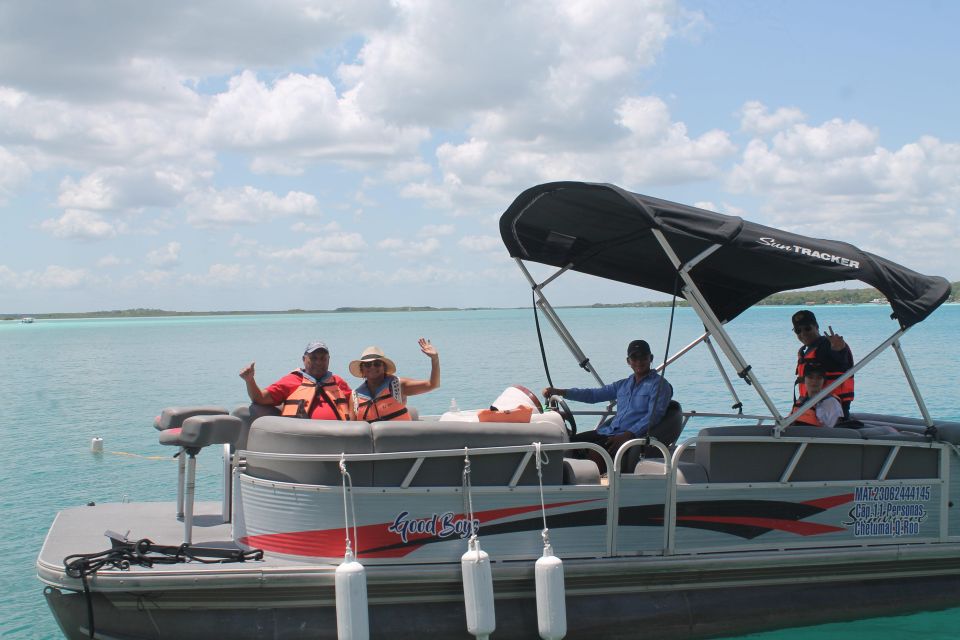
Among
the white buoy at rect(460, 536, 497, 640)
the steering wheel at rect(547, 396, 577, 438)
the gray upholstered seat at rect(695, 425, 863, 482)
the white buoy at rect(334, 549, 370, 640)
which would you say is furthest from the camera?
the steering wheel at rect(547, 396, 577, 438)

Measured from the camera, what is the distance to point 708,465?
5438 mm

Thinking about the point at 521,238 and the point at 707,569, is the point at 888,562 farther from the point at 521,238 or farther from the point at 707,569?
the point at 521,238

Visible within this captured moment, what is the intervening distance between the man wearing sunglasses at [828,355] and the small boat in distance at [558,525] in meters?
0.28

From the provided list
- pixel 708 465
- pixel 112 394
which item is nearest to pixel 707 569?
pixel 708 465

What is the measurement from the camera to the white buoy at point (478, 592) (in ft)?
15.4

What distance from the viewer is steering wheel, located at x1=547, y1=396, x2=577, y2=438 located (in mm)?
6855

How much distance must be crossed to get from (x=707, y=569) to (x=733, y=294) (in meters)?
2.97

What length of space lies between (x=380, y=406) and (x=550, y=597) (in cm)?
169

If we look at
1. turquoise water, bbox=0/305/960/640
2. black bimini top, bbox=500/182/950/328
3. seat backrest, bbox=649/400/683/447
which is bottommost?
turquoise water, bbox=0/305/960/640

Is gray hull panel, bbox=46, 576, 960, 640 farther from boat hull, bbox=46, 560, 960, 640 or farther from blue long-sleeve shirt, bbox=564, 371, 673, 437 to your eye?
blue long-sleeve shirt, bbox=564, 371, 673, 437

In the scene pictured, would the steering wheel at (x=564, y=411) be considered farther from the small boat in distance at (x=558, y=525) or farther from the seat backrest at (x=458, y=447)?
the seat backrest at (x=458, y=447)

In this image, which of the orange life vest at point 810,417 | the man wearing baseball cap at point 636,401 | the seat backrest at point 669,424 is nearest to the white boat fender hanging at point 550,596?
the man wearing baseball cap at point 636,401

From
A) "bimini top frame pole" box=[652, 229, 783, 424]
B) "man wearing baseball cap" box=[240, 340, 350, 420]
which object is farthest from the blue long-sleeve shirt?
"man wearing baseball cap" box=[240, 340, 350, 420]

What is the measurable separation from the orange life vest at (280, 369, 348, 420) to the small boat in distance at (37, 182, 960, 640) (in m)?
0.40
